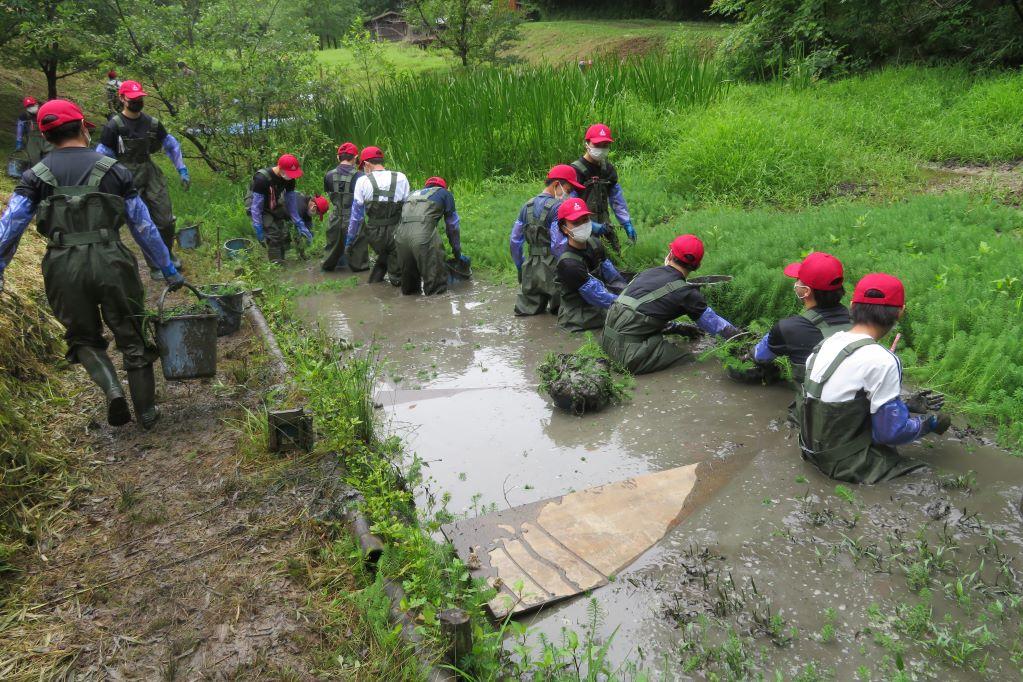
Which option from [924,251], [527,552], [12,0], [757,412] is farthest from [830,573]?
[12,0]

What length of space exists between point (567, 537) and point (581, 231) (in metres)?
3.35

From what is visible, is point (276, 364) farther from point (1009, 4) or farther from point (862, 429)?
point (1009, 4)

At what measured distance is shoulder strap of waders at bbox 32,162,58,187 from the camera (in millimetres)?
4777

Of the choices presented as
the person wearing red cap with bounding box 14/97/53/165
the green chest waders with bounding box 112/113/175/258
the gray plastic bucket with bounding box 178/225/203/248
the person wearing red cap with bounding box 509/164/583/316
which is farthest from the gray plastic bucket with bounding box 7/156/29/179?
the person wearing red cap with bounding box 509/164/583/316

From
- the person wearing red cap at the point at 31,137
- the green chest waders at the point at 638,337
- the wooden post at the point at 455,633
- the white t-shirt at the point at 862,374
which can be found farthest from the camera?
the person wearing red cap at the point at 31,137

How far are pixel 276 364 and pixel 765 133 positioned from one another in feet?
22.7

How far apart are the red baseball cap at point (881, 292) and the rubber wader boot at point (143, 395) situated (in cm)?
460

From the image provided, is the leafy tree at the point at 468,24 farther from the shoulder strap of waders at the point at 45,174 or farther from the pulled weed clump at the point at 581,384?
the shoulder strap of waders at the point at 45,174

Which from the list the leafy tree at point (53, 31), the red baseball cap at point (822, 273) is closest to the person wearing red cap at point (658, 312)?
the red baseball cap at point (822, 273)

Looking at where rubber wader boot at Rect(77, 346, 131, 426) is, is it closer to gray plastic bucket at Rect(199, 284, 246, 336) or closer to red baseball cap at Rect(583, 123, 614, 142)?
gray plastic bucket at Rect(199, 284, 246, 336)

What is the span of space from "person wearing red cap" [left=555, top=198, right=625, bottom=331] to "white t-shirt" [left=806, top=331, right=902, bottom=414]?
2.74 meters

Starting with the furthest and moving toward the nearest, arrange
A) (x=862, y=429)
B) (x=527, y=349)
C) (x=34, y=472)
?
(x=527, y=349) → (x=34, y=472) → (x=862, y=429)

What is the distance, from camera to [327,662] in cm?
319

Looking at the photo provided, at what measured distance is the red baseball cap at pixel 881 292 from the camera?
409 cm
